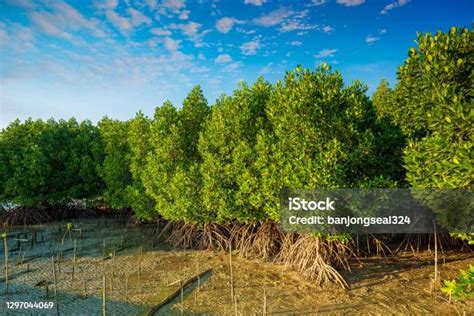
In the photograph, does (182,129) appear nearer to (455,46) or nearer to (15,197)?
(455,46)

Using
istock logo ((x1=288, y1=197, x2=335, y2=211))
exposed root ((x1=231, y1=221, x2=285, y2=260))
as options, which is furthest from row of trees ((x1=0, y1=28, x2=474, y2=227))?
exposed root ((x1=231, y1=221, x2=285, y2=260))

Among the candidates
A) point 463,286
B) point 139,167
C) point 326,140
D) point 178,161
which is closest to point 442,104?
point 326,140

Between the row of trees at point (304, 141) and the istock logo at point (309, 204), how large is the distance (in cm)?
42

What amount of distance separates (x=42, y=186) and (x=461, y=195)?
795 inches

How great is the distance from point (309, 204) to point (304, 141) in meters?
1.61

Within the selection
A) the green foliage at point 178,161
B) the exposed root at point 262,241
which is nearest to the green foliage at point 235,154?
the green foliage at point 178,161

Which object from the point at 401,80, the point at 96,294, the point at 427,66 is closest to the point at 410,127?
the point at 401,80

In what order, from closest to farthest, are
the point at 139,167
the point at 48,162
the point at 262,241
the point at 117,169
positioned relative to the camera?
the point at 262,241, the point at 139,167, the point at 117,169, the point at 48,162

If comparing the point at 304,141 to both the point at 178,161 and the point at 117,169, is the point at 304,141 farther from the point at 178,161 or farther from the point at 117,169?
the point at 117,169

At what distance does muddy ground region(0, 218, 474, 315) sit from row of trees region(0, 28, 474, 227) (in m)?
1.77

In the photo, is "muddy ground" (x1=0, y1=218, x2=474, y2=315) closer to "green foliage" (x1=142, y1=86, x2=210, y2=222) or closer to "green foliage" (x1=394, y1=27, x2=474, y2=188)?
"green foliage" (x1=142, y1=86, x2=210, y2=222)

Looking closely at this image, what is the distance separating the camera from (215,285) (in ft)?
29.9

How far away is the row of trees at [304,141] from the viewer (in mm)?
6602

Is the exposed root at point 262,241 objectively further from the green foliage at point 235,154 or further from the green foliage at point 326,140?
the green foliage at point 326,140
